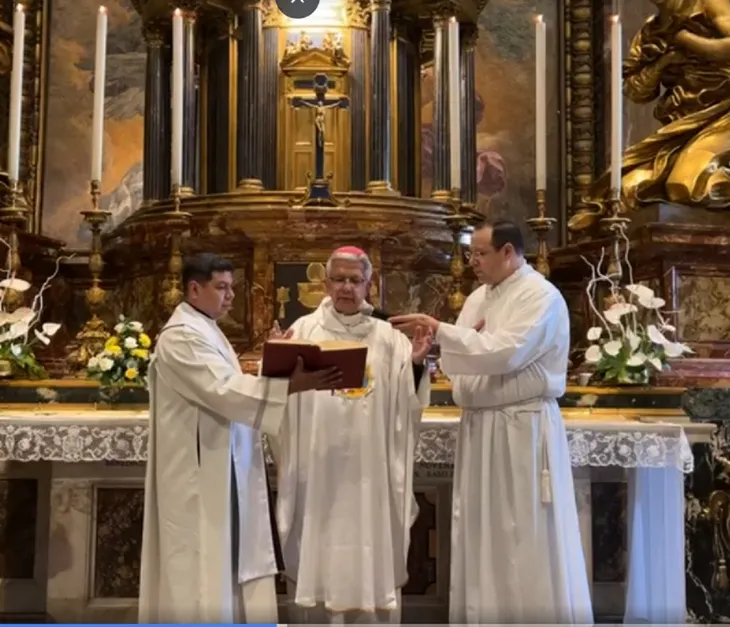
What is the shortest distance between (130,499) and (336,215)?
7.59ft

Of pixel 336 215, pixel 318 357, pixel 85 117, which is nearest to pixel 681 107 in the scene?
pixel 336 215

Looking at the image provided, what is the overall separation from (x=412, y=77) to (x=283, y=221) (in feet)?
7.06

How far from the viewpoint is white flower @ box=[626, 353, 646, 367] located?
529cm

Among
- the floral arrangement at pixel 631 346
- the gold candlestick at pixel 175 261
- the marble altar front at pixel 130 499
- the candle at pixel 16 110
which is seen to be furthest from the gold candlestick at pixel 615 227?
the candle at pixel 16 110

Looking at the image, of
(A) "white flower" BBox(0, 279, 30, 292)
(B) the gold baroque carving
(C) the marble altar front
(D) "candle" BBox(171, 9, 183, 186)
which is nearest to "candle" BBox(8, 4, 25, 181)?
(A) "white flower" BBox(0, 279, 30, 292)

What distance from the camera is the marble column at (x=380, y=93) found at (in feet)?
24.5

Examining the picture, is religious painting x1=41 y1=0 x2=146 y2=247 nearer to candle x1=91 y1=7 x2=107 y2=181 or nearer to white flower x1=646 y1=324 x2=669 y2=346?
candle x1=91 y1=7 x2=107 y2=181

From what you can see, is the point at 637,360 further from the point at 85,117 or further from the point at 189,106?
the point at 85,117

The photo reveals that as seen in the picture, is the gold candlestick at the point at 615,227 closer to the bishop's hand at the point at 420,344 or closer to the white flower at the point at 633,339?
the white flower at the point at 633,339

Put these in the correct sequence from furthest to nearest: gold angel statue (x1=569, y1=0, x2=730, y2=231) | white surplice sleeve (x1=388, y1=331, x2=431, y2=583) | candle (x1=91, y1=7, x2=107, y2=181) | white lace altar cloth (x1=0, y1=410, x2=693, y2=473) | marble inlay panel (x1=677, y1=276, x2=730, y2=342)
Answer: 1. gold angel statue (x1=569, y1=0, x2=730, y2=231)
2. marble inlay panel (x1=677, y1=276, x2=730, y2=342)
3. candle (x1=91, y1=7, x2=107, y2=181)
4. white lace altar cloth (x1=0, y1=410, x2=693, y2=473)
5. white surplice sleeve (x1=388, y1=331, x2=431, y2=583)

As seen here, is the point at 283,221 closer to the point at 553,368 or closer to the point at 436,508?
the point at 436,508

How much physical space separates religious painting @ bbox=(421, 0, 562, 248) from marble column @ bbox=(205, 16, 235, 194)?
8.74 feet

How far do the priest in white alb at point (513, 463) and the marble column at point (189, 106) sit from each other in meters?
3.66

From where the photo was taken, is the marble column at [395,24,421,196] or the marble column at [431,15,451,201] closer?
the marble column at [431,15,451,201]
